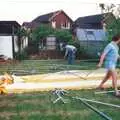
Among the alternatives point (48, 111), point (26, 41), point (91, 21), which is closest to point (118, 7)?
point (26, 41)

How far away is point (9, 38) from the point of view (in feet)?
139

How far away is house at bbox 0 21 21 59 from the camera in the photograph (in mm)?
40938

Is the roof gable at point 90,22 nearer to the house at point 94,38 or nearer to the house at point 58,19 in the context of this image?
the house at point 58,19

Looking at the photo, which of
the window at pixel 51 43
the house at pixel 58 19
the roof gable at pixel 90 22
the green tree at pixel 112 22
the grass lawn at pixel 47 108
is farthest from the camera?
the house at pixel 58 19

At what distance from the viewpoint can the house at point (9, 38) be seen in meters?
40.9

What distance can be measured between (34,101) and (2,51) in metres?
29.8

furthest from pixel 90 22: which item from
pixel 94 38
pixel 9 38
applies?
pixel 9 38

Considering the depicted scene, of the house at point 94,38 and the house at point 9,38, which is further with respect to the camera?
the house at point 9,38

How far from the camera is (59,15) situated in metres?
75.5

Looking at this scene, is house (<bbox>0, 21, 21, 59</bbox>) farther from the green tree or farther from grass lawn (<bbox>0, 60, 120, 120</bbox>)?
grass lawn (<bbox>0, 60, 120, 120</bbox>)

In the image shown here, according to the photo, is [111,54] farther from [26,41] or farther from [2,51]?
[26,41]

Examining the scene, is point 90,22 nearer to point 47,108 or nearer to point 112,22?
point 112,22

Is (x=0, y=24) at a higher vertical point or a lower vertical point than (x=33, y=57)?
higher

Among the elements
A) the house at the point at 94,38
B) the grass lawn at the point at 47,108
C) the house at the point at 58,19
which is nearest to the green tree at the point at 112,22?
the house at the point at 94,38
